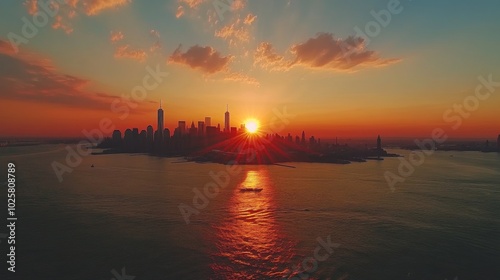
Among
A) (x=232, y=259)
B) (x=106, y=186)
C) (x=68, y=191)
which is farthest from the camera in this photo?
(x=106, y=186)

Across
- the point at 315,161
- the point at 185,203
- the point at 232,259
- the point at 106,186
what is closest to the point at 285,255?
the point at 232,259

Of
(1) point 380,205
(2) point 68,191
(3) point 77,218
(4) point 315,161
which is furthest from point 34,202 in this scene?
(4) point 315,161

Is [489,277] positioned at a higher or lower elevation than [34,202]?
lower

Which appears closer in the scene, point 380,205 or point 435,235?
point 435,235

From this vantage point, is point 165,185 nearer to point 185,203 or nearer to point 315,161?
point 185,203

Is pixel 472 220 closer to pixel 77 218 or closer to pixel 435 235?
pixel 435 235

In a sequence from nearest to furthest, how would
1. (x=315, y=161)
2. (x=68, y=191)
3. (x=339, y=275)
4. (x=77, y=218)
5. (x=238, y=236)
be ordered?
1. (x=339, y=275)
2. (x=238, y=236)
3. (x=77, y=218)
4. (x=68, y=191)
5. (x=315, y=161)
